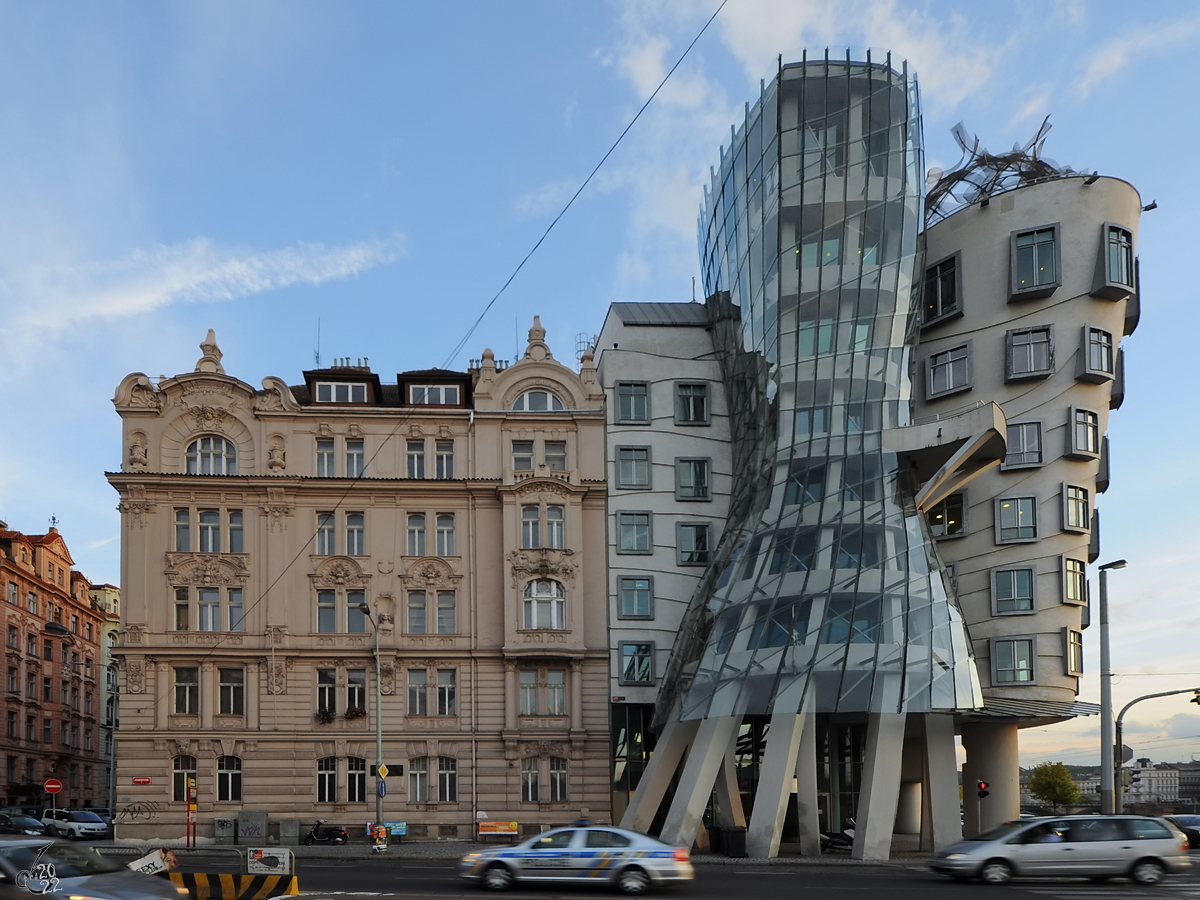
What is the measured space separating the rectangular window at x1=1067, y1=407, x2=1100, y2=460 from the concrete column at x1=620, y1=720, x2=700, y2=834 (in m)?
18.1

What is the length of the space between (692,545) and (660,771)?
38.1ft

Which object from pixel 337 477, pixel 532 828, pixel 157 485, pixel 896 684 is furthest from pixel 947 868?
A: pixel 157 485

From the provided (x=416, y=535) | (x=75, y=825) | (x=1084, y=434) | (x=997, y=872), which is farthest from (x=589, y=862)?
(x=75, y=825)

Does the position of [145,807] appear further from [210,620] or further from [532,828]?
[532,828]

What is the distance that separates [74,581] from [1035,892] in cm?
8648

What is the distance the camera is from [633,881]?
1048 inches

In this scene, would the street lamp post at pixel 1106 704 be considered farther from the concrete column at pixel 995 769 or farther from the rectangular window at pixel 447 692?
the rectangular window at pixel 447 692

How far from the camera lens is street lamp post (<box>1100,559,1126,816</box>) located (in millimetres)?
39469

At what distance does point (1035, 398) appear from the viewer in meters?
50.9

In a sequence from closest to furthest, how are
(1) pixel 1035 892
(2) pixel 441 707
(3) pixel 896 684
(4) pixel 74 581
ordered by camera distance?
(1) pixel 1035 892 → (3) pixel 896 684 → (2) pixel 441 707 → (4) pixel 74 581

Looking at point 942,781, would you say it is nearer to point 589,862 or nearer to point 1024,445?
point 1024,445

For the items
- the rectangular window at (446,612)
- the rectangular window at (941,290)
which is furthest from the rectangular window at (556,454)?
the rectangular window at (941,290)

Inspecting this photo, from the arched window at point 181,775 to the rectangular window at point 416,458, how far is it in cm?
1451

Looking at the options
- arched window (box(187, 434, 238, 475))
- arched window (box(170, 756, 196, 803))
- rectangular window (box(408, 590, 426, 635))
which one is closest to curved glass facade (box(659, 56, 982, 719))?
rectangular window (box(408, 590, 426, 635))
